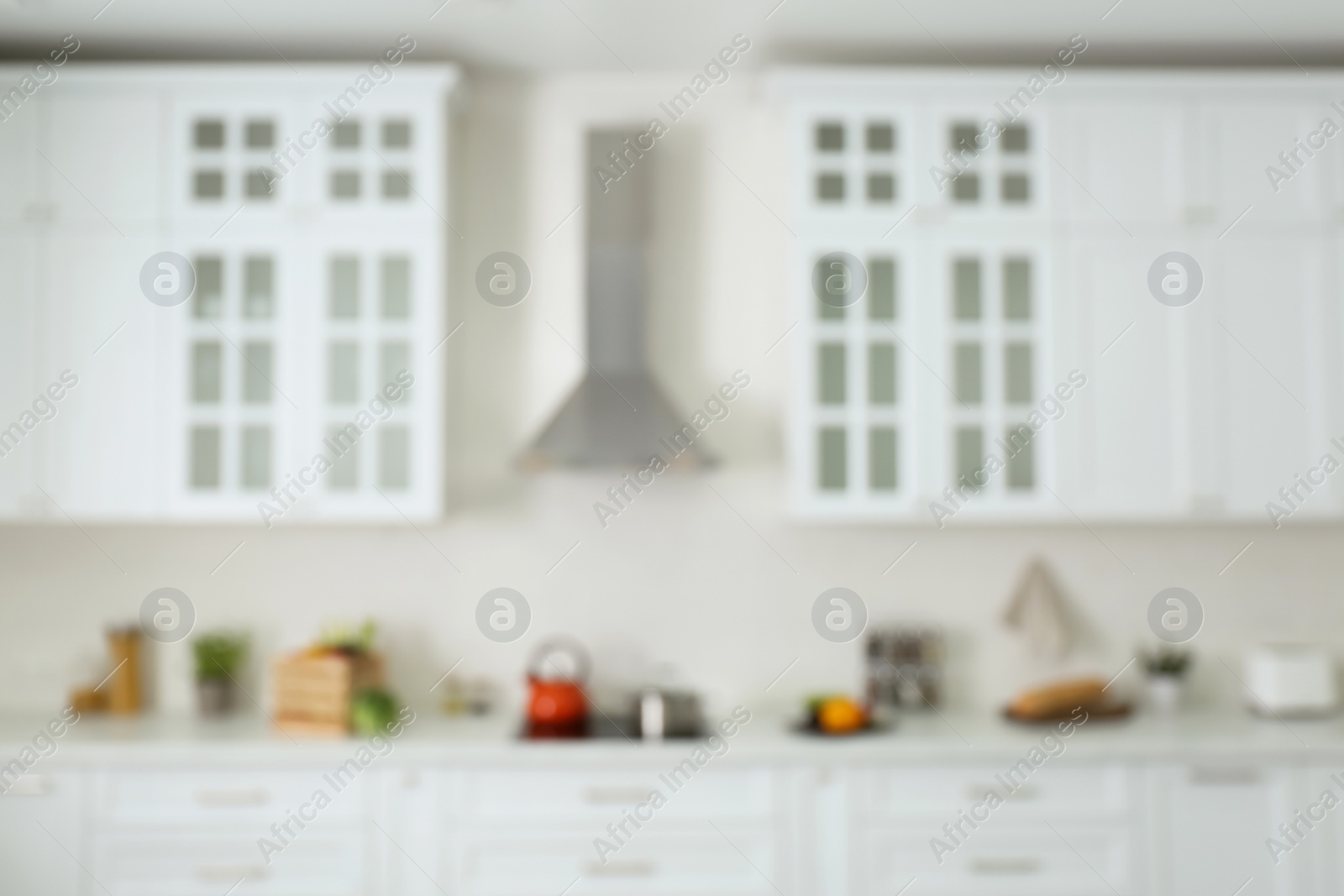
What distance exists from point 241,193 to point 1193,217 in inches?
102

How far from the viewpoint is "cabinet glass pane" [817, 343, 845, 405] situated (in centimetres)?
254

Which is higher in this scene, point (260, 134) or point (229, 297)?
point (260, 134)

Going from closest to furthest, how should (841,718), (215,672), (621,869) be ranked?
(621,869) → (841,718) → (215,672)

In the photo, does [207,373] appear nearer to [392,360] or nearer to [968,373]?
[392,360]

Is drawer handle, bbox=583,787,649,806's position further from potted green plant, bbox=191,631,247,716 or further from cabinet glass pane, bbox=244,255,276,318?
cabinet glass pane, bbox=244,255,276,318

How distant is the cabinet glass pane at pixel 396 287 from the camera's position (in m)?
2.53

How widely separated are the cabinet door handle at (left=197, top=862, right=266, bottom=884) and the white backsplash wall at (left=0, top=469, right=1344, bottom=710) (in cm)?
57

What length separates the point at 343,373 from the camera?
252 centimetres

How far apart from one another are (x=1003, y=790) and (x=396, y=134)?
7.67 ft

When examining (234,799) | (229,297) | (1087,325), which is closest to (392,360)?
(229,297)

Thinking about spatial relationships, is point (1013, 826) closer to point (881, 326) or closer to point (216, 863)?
point (881, 326)

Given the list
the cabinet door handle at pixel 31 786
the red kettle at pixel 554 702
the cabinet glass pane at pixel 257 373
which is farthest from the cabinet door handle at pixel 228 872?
the cabinet glass pane at pixel 257 373

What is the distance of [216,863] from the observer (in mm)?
2283

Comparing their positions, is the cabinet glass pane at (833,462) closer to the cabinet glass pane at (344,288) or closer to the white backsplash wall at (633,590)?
the white backsplash wall at (633,590)
